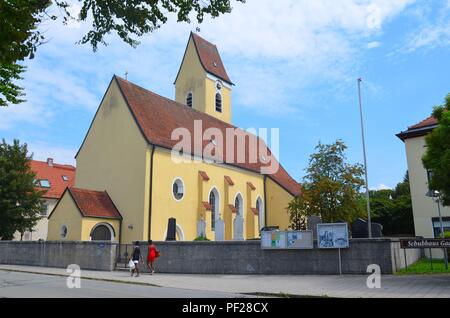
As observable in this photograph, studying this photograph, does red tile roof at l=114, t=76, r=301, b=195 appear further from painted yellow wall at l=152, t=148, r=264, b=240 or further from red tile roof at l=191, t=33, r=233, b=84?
red tile roof at l=191, t=33, r=233, b=84

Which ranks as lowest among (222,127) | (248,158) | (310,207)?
(310,207)

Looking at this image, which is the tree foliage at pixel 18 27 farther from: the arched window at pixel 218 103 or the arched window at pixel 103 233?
the arched window at pixel 218 103

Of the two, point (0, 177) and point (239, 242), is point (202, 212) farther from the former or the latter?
point (0, 177)

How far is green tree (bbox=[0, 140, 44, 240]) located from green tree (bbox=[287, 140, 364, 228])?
20990 millimetres

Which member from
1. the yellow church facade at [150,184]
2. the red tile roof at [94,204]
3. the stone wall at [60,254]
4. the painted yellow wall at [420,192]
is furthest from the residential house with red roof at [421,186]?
the stone wall at [60,254]

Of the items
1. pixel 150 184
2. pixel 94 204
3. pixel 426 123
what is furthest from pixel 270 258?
pixel 426 123

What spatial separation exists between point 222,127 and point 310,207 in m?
16.5

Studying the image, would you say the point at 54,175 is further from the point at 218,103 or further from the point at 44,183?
the point at 218,103

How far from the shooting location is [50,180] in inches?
1924

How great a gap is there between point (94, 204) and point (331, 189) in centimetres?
1529

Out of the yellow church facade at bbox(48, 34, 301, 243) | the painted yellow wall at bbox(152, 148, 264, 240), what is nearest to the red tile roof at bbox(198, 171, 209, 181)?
the yellow church facade at bbox(48, 34, 301, 243)
